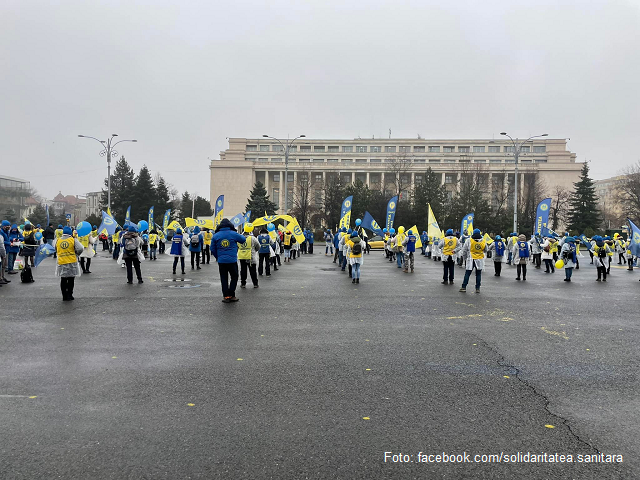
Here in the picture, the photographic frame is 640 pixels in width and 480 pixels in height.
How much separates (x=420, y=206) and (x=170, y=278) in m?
44.0

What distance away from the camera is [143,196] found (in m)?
77.7

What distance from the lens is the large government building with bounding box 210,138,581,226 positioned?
326 ft

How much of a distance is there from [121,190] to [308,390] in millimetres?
84489

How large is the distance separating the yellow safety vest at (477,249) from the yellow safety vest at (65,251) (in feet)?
32.1

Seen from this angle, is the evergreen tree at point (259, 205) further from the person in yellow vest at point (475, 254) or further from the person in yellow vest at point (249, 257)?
the person in yellow vest at point (475, 254)

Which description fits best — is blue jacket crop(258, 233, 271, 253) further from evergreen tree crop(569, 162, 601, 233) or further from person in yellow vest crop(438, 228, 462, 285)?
evergreen tree crop(569, 162, 601, 233)

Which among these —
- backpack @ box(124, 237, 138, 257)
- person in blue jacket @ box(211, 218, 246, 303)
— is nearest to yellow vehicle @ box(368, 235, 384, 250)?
backpack @ box(124, 237, 138, 257)

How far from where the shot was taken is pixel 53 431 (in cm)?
410

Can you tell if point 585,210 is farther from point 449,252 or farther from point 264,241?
point 264,241

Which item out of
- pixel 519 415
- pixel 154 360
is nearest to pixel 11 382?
pixel 154 360

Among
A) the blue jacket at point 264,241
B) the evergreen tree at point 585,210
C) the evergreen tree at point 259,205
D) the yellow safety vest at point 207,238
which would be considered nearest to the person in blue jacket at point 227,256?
the blue jacket at point 264,241

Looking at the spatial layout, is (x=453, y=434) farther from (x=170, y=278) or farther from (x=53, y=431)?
(x=170, y=278)

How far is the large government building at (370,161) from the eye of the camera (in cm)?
9944

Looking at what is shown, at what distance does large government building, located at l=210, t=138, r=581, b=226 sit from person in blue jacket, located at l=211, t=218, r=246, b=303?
273 feet
